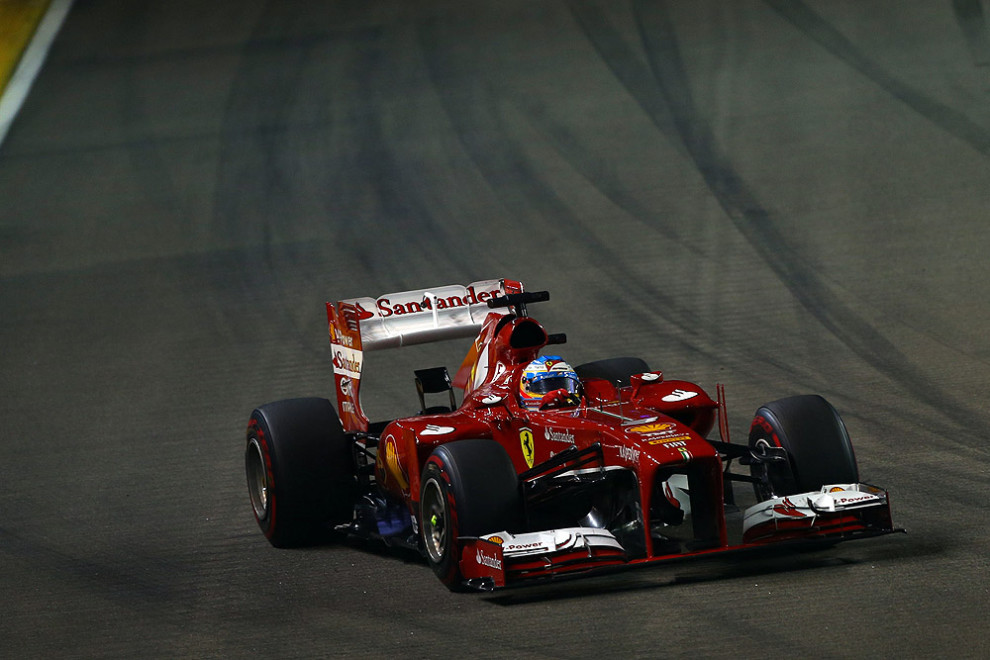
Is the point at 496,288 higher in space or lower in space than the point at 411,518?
higher

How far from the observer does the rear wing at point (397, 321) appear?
37.0 feet

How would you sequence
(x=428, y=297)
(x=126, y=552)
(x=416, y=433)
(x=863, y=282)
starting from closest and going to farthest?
(x=416, y=433) < (x=126, y=552) < (x=428, y=297) < (x=863, y=282)

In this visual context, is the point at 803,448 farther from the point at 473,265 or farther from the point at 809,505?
the point at 473,265

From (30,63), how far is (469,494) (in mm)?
19575

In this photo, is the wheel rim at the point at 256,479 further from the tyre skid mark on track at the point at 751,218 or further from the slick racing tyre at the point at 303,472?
the tyre skid mark on track at the point at 751,218

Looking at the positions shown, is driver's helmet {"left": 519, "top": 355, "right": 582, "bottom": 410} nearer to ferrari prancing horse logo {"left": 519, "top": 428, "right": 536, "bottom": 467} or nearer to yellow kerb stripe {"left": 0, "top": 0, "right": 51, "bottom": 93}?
ferrari prancing horse logo {"left": 519, "top": 428, "right": 536, "bottom": 467}

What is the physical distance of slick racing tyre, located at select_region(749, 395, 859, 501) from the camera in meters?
9.42

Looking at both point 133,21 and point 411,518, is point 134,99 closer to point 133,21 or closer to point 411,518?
point 133,21

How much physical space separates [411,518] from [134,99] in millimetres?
16067

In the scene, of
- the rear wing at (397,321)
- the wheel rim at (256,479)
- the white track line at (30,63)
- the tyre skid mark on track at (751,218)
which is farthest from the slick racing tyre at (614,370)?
the white track line at (30,63)

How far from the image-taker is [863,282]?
15984mm

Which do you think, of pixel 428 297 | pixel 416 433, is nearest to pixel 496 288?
pixel 428 297

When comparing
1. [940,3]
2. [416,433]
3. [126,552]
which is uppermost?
[940,3]

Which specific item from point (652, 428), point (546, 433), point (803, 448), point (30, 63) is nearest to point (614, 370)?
point (546, 433)
